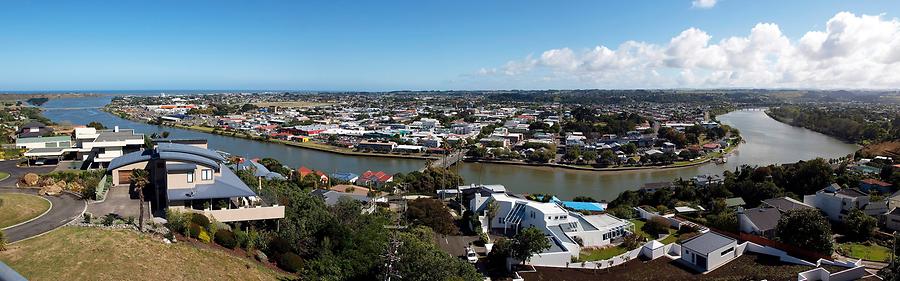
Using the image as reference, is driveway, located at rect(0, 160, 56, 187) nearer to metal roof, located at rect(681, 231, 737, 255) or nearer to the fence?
the fence

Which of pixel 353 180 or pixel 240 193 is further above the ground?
pixel 240 193

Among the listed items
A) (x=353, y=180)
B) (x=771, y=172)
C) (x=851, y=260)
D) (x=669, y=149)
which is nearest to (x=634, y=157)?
(x=669, y=149)

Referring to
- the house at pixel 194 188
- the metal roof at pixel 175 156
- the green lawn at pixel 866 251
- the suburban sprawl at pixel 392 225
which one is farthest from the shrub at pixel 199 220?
the green lawn at pixel 866 251

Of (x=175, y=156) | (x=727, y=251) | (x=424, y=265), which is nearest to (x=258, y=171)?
(x=175, y=156)

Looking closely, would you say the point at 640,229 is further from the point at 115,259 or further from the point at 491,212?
the point at 115,259

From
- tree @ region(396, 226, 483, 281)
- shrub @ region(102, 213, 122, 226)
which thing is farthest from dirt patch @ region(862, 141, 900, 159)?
shrub @ region(102, 213, 122, 226)

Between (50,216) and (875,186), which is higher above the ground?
(50,216)

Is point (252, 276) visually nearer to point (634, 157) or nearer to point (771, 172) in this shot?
point (771, 172)
